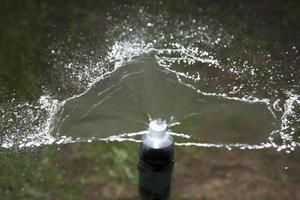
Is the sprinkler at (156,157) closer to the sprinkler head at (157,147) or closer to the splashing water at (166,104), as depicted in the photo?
the sprinkler head at (157,147)

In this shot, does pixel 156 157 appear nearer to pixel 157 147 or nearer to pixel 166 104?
pixel 157 147

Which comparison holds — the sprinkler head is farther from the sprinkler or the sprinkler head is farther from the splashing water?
the splashing water

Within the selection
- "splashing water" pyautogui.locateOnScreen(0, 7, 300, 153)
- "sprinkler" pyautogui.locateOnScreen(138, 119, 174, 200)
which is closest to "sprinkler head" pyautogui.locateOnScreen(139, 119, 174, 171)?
"sprinkler" pyautogui.locateOnScreen(138, 119, 174, 200)

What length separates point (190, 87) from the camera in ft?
6.34

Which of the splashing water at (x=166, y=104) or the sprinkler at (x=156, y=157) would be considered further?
the splashing water at (x=166, y=104)

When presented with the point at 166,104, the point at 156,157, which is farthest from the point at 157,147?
the point at 166,104

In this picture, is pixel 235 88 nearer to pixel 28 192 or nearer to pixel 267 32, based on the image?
pixel 267 32

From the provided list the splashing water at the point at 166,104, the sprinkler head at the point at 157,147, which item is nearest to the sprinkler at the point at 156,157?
the sprinkler head at the point at 157,147

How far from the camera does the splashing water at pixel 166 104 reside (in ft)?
5.70

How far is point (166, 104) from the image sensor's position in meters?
1.83

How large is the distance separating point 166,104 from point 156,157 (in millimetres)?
618

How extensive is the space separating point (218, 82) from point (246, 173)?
487mm

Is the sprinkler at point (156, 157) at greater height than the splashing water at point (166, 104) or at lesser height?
lesser

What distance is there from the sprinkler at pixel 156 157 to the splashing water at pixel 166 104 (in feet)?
1.34
